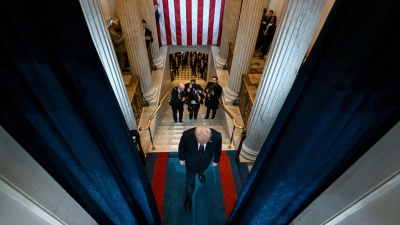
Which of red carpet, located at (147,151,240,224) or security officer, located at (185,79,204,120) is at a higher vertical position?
security officer, located at (185,79,204,120)

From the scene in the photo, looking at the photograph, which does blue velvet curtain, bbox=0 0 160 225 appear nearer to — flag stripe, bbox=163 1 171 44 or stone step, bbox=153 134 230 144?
stone step, bbox=153 134 230 144

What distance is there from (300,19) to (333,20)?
166cm

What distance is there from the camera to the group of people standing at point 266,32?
7.24m

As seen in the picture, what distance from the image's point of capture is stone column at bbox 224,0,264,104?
15.6ft

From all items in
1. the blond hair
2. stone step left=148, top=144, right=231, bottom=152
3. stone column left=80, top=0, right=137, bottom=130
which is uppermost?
stone column left=80, top=0, right=137, bottom=130

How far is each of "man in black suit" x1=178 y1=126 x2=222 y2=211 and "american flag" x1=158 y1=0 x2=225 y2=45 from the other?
619 centimetres

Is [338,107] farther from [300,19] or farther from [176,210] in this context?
[176,210]

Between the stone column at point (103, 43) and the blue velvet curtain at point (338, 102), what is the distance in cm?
265

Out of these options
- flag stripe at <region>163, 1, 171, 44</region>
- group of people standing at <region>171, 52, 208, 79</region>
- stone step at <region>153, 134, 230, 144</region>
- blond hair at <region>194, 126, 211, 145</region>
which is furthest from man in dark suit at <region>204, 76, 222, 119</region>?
group of people standing at <region>171, 52, 208, 79</region>

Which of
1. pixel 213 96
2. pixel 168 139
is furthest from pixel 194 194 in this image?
pixel 213 96

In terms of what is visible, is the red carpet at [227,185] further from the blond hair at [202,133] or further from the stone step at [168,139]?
the blond hair at [202,133]

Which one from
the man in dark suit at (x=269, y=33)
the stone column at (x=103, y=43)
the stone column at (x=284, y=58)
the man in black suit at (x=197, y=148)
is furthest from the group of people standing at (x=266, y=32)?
the man in black suit at (x=197, y=148)

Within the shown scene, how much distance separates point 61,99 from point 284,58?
8.76 feet

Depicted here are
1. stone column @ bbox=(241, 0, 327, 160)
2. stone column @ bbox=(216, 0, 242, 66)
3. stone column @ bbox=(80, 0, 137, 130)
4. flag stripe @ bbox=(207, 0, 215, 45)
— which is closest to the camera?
stone column @ bbox=(241, 0, 327, 160)
